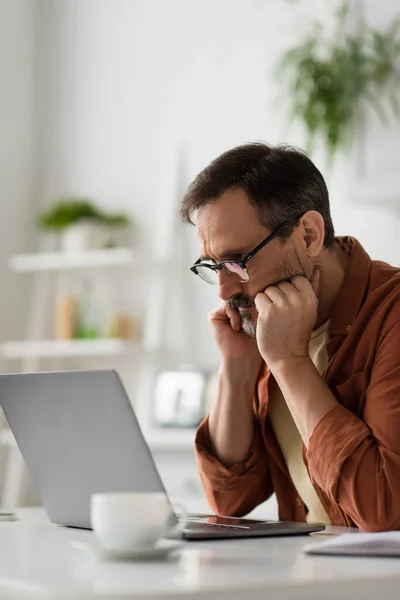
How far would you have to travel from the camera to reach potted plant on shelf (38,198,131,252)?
3.91 metres

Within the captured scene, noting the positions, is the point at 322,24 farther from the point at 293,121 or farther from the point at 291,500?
the point at 291,500

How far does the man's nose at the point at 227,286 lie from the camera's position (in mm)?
1761

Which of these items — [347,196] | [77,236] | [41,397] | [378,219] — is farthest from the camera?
[77,236]

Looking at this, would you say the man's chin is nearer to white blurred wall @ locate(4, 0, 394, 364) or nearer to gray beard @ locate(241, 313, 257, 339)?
gray beard @ locate(241, 313, 257, 339)

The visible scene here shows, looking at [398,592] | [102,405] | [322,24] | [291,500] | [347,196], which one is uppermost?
[322,24]

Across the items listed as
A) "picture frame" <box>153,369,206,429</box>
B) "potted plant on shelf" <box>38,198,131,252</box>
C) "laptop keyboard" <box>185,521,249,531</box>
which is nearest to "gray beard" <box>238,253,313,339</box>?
"laptop keyboard" <box>185,521,249,531</box>

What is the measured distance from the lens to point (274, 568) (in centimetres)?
108

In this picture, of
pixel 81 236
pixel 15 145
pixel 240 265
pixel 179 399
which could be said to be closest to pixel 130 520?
pixel 240 265

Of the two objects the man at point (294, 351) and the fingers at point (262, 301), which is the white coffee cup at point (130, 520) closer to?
the man at point (294, 351)

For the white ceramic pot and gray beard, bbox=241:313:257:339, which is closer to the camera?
gray beard, bbox=241:313:257:339

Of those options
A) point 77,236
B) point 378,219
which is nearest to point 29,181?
point 77,236

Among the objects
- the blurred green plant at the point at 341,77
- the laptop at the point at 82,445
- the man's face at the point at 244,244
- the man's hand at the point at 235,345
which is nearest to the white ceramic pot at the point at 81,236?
the blurred green plant at the point at 341,77

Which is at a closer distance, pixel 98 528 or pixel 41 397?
pixel 98 528

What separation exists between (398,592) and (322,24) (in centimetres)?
266
